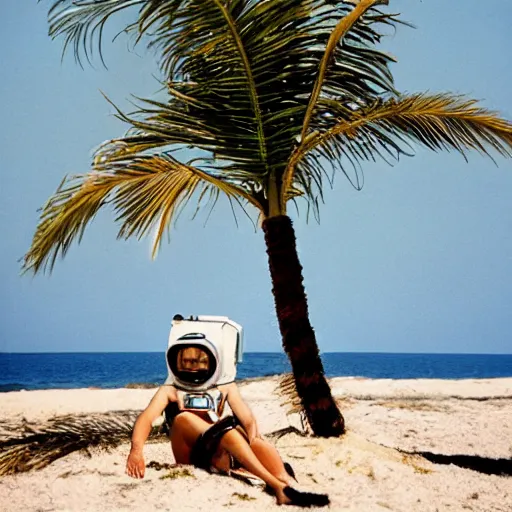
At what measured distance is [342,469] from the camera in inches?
158

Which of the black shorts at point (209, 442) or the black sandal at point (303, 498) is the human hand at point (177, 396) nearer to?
the black shorts at point (209, 442)

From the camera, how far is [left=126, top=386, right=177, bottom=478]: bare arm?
9.76ft

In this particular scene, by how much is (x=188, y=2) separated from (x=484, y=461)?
13.4ft

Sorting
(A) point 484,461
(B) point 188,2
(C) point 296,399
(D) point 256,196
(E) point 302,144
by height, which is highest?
(B) point 188,2

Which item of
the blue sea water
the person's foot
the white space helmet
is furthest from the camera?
the blue sea water

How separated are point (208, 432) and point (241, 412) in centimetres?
19

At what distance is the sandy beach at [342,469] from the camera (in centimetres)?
322

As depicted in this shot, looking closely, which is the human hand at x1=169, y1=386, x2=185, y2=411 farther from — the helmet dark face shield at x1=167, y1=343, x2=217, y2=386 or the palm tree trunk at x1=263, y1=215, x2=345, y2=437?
the palm tree trunk at x1=263, y1=215, x2=345, y2=437

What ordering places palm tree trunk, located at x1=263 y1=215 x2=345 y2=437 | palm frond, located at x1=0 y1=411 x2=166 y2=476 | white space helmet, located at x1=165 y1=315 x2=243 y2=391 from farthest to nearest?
palm tree trunk, located at x1=263 y1=215 x2=345 y2=437
palm frond, located at x1=0 y1=411 x2=166 y2=476
white space helmet, located at x1=165 y1=315 x2=243 y2=391

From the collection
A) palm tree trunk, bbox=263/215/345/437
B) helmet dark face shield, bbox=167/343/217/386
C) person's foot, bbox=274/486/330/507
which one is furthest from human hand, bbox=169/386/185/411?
palm tree trunk, bbox=263/215/345/437

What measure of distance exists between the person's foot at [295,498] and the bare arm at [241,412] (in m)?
0.31

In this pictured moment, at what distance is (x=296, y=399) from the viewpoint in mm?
4656

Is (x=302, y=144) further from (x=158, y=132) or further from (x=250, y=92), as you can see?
(x=158, y=132)

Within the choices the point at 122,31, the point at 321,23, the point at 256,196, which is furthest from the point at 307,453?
the point at 122,31
